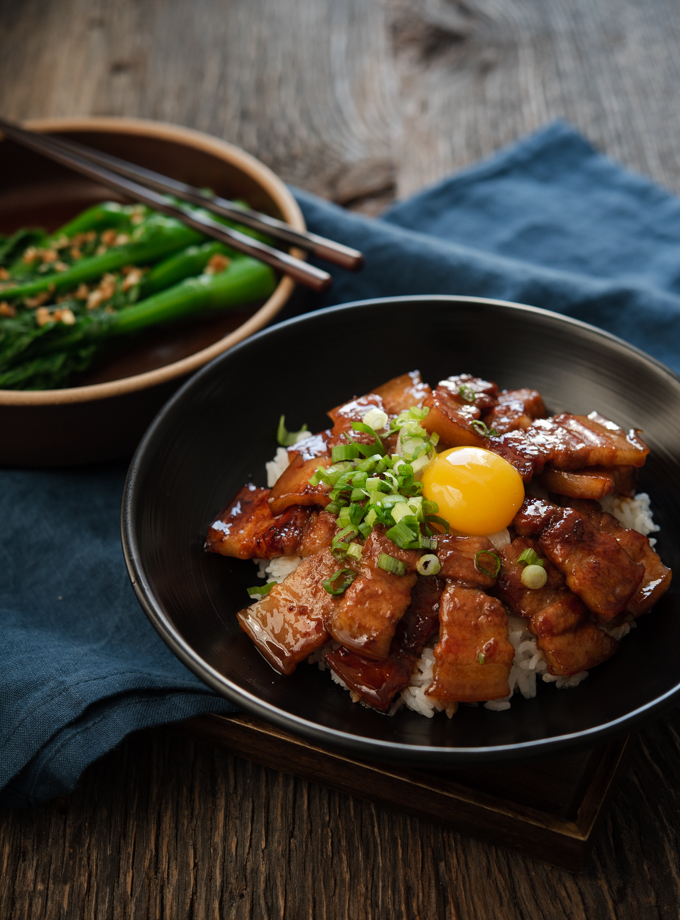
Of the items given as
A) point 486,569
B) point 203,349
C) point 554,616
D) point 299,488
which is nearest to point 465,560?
point 486,569

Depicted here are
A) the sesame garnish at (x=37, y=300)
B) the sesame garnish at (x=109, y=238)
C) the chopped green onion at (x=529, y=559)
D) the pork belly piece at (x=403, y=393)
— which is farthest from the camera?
the sesame garnish at (x=109, y=238)

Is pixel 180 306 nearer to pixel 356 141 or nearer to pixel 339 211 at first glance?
pixel 339 211

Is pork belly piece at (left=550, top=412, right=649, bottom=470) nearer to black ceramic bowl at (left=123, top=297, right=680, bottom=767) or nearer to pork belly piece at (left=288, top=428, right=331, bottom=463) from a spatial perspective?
black ceramic bowl at (left=123, top=297, right=680, bottom=767)

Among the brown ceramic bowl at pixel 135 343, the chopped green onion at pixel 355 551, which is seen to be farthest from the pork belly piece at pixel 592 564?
the brown ceramic bowl at pixel 135 343

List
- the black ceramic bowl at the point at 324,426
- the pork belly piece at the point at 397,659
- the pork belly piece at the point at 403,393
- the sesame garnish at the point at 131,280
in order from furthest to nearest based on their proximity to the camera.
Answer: the sesame garnish at the point at 131,280
the pork belly piece at the point at 403,393
the pork belly piece at the point at 397,659
the black ceramic bowl at the point at 324,426

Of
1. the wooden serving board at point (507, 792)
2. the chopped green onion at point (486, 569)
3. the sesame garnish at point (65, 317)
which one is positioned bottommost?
the wooden serving board at point (507, 792)

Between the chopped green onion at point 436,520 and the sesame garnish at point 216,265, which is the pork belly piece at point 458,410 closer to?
the chopped green onion at point 436,520

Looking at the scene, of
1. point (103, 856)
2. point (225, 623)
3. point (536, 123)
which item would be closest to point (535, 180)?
point (536, 123)

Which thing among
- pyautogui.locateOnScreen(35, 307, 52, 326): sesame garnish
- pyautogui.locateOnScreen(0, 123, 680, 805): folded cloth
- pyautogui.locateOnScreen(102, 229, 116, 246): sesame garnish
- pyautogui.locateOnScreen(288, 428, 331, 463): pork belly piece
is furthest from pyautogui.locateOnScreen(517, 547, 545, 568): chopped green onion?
pyautogui.locateOnScreen(102, 229, 116, 246): sesame garnish

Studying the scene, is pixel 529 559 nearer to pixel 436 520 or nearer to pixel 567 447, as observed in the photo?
pixel 436 520
